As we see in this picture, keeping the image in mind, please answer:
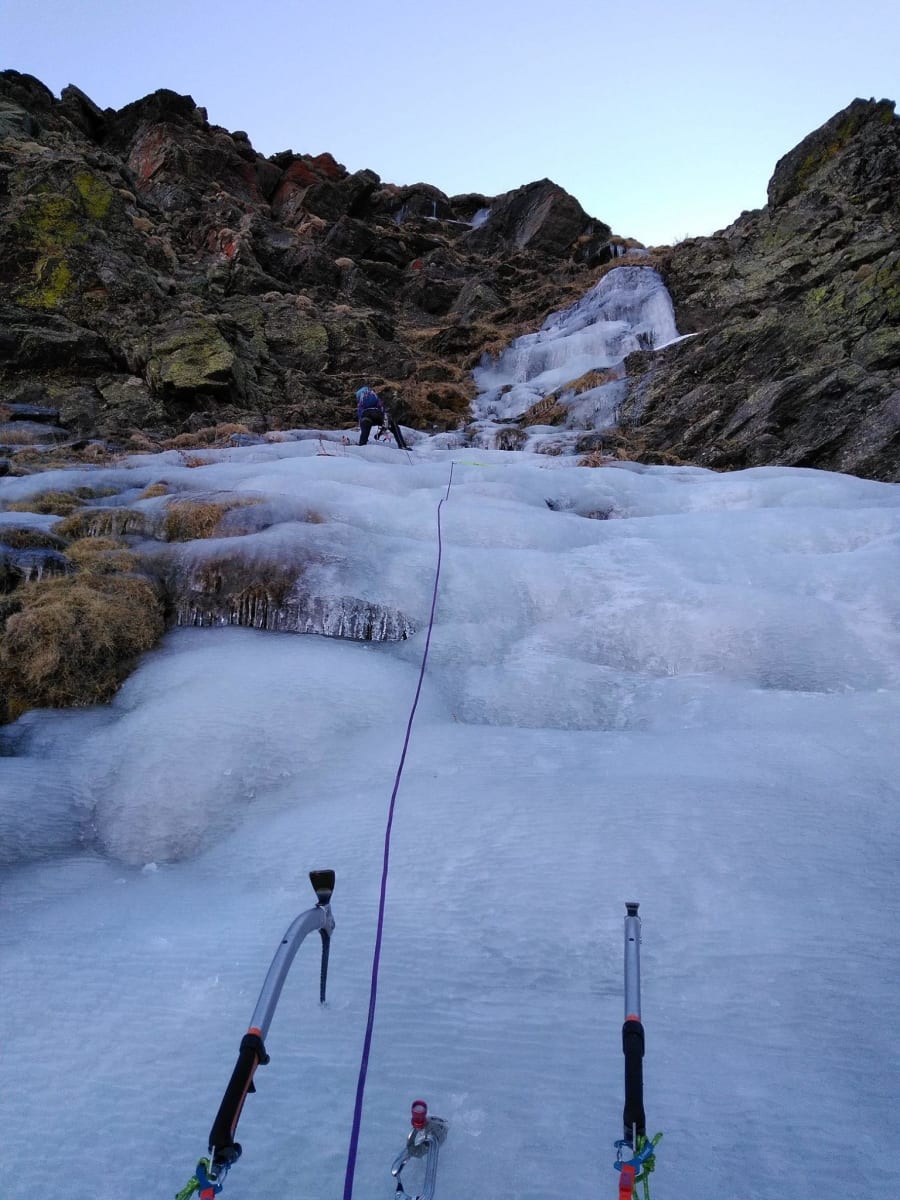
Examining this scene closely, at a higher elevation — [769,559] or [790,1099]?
[769,559]

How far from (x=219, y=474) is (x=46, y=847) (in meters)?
4.89

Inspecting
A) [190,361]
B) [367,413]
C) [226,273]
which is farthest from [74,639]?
[226,273]

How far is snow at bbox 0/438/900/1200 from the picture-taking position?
1.38 m

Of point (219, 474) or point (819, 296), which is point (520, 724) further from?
point (819, 296)

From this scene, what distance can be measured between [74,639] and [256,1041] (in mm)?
3475

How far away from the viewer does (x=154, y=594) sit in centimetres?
454

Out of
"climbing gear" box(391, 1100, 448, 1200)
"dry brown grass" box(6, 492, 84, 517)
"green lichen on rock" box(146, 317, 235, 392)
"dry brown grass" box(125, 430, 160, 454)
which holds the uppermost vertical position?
"green lichen on rock" box(146, 317, 235, 392)


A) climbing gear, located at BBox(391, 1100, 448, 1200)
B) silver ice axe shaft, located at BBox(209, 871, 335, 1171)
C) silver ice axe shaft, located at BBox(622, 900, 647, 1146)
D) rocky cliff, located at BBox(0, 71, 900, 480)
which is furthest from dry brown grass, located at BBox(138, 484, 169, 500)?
silver ice axe shaft, located at BBox(622, 900, 647, 1146)

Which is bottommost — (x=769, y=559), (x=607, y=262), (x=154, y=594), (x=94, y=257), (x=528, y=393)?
(x=154, y=594)

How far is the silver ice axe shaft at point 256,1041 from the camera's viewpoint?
984mm

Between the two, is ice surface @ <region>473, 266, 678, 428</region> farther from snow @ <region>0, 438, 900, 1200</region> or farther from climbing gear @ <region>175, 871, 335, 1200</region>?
climbing gear @ <region>175, 871, 335, 1200</region>

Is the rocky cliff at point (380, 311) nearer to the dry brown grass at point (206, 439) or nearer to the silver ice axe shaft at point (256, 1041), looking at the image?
the dry brown grass at point (206, 439)

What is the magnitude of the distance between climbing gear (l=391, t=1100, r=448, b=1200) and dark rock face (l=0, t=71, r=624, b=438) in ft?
38.1

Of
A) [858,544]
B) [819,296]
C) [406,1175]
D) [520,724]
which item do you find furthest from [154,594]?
[819,296]
